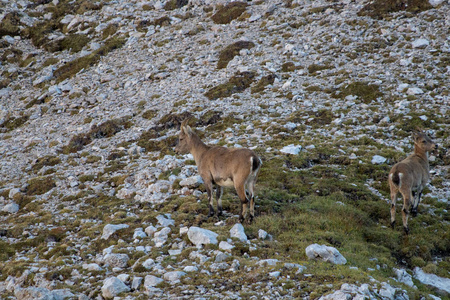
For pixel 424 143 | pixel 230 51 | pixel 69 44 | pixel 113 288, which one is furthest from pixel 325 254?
pixel 69 44

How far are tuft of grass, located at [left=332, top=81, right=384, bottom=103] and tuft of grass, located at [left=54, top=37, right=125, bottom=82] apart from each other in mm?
23906

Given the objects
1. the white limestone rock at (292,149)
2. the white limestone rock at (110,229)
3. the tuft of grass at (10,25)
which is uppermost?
the tuft of grass at (10,25)

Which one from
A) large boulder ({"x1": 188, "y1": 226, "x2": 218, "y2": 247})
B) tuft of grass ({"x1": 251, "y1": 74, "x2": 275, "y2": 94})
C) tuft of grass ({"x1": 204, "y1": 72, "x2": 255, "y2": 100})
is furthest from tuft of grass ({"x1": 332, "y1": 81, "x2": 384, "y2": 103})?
large boulder ({"x1": 188, "y1": 226, "x2": 218, "y2": 247})

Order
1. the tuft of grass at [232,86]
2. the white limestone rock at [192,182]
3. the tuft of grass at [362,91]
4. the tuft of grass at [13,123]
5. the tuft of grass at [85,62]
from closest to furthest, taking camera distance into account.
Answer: the white limestone rock at [192,182] < the tuft of grass at [362,91] < the tuft of grass at [232,86] < the tuft of grass at [13,123] < the tuft of grass at [85,62]

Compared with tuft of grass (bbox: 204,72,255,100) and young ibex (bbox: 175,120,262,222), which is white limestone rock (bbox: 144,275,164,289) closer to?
young ibex (bbox: 175,120,262,222)

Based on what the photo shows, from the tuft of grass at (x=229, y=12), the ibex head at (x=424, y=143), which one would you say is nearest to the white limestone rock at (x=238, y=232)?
the ibex head at (x=424, y=143)

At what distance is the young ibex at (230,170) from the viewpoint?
1248 centimetres

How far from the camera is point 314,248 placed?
390 inches

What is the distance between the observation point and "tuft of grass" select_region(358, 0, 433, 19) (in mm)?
31886

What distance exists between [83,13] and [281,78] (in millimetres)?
30621

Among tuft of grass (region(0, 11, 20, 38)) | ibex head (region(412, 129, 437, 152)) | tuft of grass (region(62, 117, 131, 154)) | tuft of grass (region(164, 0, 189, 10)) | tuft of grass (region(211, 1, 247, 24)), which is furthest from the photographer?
tuft of grass (region(164, 0, 189, 10))

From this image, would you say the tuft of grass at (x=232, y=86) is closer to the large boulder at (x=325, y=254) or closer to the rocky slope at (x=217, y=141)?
the rocky slope at (x=217, y=141)

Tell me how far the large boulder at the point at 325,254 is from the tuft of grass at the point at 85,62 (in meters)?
31.8

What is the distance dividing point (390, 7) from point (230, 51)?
14.6 metres
